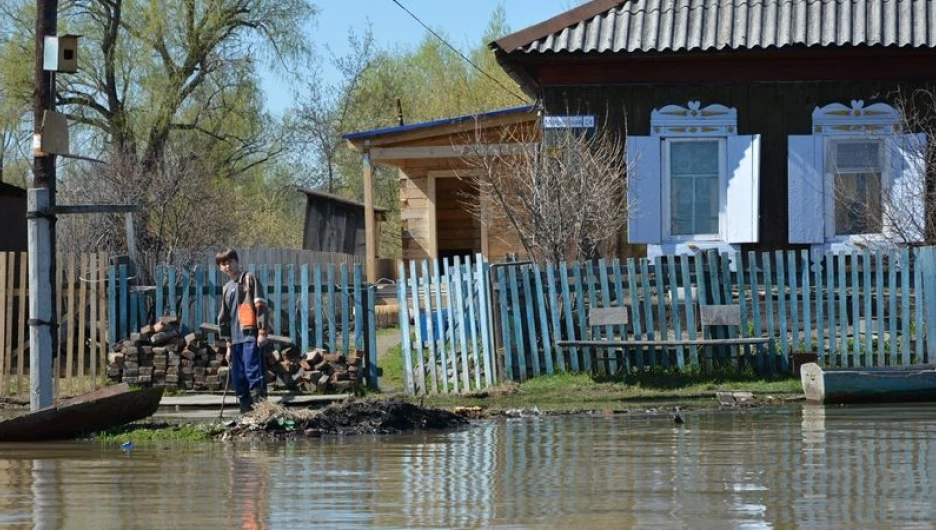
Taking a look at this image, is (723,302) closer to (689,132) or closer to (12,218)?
(689,132)

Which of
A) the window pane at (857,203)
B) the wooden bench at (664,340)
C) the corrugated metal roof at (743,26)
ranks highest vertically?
the corrugated metal roof at (743,26)

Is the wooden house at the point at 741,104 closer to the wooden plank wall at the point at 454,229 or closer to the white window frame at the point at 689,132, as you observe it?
the white window frame at the point at 689,132

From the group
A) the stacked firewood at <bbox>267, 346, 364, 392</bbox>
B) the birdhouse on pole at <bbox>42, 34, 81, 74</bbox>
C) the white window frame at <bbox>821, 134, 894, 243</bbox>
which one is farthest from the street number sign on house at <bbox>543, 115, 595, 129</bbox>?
the birdhouse on pole at <bbox>42, 34, 81, 74</bbox>

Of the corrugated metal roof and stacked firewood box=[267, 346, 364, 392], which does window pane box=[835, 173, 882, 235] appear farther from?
stacked firewood box=[267, 346, 364, 392]

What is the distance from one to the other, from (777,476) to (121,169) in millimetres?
20341

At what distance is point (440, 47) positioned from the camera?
186 feet

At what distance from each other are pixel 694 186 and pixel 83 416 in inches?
385

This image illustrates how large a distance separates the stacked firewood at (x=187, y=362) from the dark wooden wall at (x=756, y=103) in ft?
17.1

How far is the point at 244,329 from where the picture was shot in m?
15.1

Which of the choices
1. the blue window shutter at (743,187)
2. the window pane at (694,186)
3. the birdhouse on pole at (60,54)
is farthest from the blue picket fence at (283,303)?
the blue window shutter at (743,187)

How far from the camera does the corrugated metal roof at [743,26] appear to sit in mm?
19609

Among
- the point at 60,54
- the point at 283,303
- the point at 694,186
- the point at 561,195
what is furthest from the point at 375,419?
the point at 694,186

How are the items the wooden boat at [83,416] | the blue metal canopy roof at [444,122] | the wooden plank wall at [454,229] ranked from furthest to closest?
the wooden plank wall at [454,229] → the blue metal canopy roof at [444,122] → the wooden boat at [83,416]

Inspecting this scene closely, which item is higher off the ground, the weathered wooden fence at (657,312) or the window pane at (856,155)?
the window pane at (856,155)
